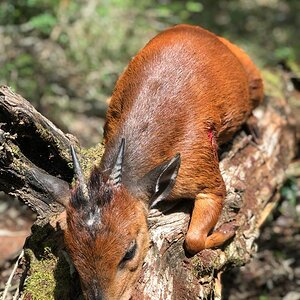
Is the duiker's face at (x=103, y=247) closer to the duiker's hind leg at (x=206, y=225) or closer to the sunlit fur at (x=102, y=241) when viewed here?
the sunlit fur at (x=102, y=241)

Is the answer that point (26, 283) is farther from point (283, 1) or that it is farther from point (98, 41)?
point (283, 1)

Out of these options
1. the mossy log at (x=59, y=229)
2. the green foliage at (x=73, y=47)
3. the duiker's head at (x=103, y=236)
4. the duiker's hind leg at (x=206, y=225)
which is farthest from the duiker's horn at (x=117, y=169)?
the green foliage at (x=73, y=47)

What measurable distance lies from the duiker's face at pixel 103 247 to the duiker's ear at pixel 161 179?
0.35 metres

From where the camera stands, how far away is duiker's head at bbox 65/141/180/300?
397 cm

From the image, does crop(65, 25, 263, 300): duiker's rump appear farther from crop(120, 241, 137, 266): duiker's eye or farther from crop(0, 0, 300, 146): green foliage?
crop(0, 0, 300, 146): green foliage

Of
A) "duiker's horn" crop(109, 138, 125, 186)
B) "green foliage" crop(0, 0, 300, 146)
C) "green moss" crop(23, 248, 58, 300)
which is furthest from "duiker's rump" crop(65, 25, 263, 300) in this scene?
"green foliage" crop(0, 0, 300, 146)

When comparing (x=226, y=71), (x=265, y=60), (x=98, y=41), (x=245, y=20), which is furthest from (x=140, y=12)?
(x=226, y=71)

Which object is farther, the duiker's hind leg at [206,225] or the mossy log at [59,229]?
the duiker's hind leg at [206,225]

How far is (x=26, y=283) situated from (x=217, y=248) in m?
1.58

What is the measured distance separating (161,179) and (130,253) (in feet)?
2.20

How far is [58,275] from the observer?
452 centimetres

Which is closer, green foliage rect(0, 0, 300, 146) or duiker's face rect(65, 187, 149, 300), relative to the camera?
duiker's face rect(65, 187, 149, 300)

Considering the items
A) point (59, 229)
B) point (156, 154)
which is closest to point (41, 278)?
point (59, 229)

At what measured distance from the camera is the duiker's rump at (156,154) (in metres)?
4.03
